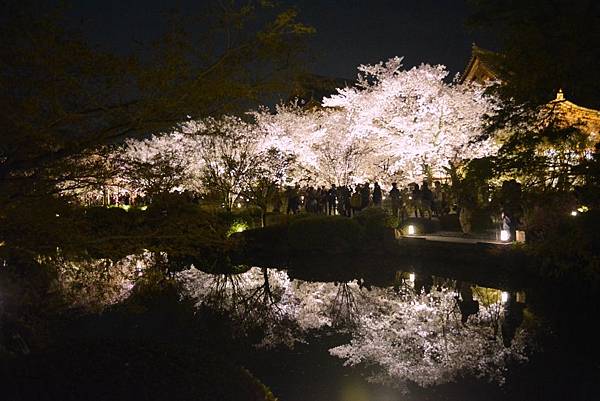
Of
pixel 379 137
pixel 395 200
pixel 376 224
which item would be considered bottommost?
pixel 376 224

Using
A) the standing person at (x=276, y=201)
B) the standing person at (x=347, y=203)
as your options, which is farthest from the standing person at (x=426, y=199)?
the standing person at (x=276, y=201)

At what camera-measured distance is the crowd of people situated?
Answer: 60.4ft

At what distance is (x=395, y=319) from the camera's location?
30.8 feet

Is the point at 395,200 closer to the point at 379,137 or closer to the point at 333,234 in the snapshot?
the point at 333,234

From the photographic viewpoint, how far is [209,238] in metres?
3.84

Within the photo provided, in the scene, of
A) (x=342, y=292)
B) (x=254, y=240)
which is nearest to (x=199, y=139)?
(x=254, y=240)

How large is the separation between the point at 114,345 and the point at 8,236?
1.40 meters

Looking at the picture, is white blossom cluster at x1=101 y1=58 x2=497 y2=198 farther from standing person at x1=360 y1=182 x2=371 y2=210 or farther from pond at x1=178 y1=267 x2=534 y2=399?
pond at x1=178 y1=267 x2=534 y2=399

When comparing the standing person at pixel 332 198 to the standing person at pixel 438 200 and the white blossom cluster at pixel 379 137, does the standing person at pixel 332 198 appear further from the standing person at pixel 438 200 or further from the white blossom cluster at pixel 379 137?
the standing person at pixel 438 200

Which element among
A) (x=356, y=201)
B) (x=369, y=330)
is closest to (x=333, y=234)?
(x=356, y=201)

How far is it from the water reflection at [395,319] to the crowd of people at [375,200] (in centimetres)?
548

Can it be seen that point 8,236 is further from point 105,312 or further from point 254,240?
point 254,240

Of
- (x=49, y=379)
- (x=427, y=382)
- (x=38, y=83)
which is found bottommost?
(x=427, y=382)

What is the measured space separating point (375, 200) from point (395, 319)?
31.5 feet
